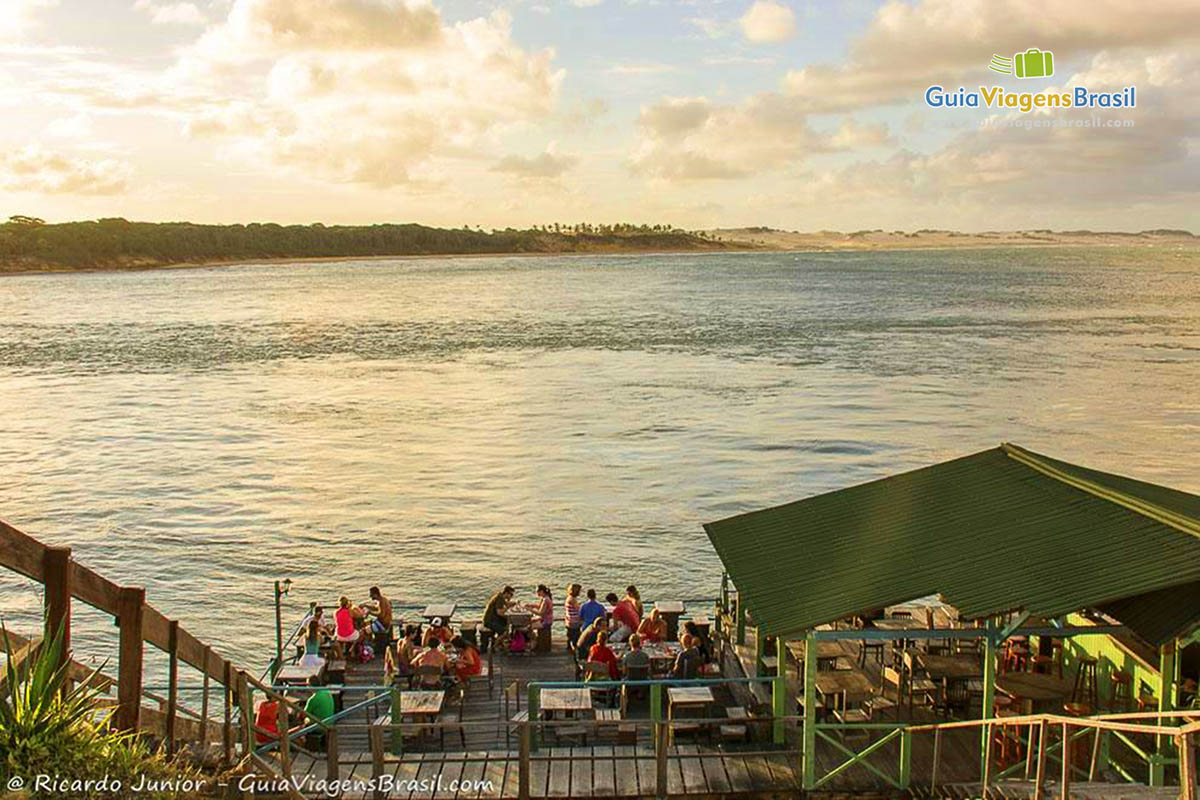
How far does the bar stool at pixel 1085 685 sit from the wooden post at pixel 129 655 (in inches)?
417

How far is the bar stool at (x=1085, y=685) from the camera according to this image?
43.3ft


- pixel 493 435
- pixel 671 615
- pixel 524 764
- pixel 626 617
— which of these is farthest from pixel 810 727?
pixel 493 435

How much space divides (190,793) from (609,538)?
23879 millimetres

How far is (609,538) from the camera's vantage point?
29.8 meters

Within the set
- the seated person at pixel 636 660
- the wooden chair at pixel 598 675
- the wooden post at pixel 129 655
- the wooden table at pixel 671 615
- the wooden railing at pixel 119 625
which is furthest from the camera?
the wooden table at pixel 671 615

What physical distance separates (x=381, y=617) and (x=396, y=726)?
15.7ft

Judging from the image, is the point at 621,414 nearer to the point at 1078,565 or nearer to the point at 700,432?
the point at 700,432

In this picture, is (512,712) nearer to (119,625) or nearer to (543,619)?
(543,619)

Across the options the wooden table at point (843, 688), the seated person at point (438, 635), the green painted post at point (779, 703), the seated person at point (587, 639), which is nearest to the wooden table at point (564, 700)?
the seated person at point (438, 635)

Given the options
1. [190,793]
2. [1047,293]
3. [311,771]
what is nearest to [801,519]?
[311,771]

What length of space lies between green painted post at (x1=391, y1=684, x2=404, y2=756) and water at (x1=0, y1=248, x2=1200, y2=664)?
9370 mm

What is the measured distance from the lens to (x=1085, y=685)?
542 inches

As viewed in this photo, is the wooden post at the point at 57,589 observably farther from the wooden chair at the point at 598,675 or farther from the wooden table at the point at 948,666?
the wooden table at the point at 948,666

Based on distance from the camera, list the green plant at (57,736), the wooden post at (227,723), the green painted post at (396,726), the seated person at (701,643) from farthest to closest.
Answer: the seated person at (701,643)
the green painted post at (396,726)
the wooden post at (227,723)
the green plant at (57,736)
